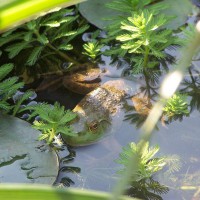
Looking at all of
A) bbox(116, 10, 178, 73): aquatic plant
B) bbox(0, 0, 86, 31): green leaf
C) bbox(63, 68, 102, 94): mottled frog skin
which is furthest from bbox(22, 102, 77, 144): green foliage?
bbox(0, 0, 86, 31): green leaf

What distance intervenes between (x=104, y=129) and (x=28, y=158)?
0.90 ft

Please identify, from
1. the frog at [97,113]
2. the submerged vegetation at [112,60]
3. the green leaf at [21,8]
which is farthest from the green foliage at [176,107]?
the green leaf at [21,8]

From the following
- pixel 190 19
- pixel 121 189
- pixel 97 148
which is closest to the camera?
pixel 121 189

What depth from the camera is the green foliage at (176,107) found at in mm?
1514

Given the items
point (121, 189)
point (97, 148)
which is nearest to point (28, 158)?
point (97, 148)

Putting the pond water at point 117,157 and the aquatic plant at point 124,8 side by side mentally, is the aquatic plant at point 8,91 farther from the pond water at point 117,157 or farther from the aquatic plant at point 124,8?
the aquatic plant at point 124,8

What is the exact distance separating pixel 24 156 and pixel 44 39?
1.56ft

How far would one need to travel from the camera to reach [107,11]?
1.85 meters

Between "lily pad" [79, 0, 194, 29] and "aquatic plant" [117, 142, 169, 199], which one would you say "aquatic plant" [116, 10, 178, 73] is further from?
"aquatic plant" [117, 142, 169, 199]

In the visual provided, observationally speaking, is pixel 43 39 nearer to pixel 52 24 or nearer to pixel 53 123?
pixel 52 24

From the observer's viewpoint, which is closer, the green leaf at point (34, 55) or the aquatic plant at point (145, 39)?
the aquatic plant at point (145, 39)

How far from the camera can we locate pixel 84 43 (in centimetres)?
187

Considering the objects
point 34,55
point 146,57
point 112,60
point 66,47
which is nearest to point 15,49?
point 34,55

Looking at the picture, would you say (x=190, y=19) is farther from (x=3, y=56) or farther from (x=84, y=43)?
(x=3, y=56)
